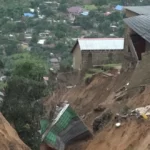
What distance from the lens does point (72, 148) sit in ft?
49.8

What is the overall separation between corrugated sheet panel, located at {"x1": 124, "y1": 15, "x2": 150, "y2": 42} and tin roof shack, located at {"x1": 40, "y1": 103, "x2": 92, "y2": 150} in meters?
5.62

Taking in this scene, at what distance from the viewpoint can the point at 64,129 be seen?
603 inches

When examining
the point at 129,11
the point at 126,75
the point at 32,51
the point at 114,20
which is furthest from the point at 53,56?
the point at 126,75

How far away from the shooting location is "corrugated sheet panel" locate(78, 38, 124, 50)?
96.3 ft

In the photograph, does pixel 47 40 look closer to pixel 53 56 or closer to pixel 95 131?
pixel 53 56

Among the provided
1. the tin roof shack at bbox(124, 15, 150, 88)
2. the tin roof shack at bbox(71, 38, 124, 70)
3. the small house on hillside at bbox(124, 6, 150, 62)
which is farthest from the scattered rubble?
the tin roof shack at bbox(71, 38, 124, 70)

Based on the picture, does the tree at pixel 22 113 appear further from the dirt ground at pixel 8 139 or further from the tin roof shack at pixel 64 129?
the dirt ground at pixel 8 139

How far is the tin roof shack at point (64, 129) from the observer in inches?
592

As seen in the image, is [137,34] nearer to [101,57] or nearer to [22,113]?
[101,57]

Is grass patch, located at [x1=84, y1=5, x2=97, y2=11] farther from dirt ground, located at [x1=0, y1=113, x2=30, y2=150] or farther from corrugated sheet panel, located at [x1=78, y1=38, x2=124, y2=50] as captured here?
dirt ground, located at [x1=0, y1=113, x2=30, y2=150]

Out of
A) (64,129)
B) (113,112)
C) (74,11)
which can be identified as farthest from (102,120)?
(74,11)

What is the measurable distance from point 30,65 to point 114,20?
41701mm

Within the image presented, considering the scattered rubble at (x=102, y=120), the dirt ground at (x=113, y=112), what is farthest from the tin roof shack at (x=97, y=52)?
the scattered rubble at (x=102, y=120)

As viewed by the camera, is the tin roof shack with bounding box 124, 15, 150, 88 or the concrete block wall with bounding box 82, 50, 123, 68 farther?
the concrete block wall with bounding box 82, 50, 123, 68
